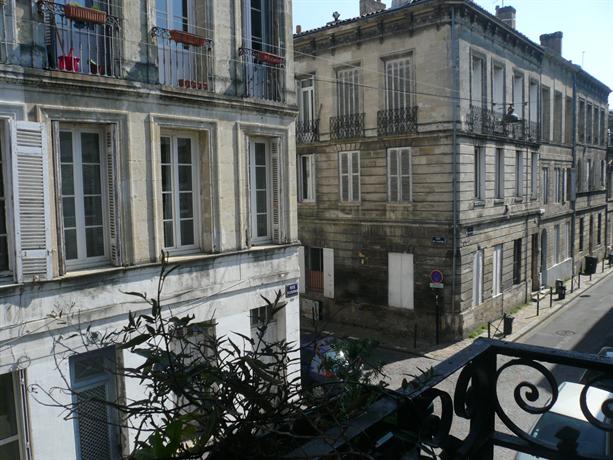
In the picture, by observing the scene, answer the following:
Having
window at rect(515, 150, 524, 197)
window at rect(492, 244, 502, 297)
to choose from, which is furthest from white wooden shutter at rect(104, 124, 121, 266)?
window at rect(515, 150, 524, 197)

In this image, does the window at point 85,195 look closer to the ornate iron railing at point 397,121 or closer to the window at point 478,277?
the ornate iron railing at point 397,121

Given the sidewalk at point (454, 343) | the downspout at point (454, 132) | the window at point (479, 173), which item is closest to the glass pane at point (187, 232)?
the sidewalk at point (454, 343)

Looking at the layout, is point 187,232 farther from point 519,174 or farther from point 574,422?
point 519,174

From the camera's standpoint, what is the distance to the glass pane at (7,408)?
7668 mm

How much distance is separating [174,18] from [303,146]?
13.2 m

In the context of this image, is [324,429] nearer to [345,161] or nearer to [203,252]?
[203,252]

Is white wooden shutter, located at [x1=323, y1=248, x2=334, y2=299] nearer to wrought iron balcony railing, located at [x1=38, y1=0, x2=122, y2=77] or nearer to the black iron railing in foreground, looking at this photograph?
wrought iron balcony railing, located at [x1=38, y1=0, x2=122, y2=77]

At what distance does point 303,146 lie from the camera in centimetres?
2277

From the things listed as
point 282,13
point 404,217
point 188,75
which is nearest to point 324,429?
point 188,75

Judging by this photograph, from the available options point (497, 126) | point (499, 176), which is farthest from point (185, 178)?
point (499, 176)

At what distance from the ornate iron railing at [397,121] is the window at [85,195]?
13.2 meters

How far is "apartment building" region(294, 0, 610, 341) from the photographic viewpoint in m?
19.0

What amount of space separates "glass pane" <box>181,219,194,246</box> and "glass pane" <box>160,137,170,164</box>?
1.13m

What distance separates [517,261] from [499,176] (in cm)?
431
